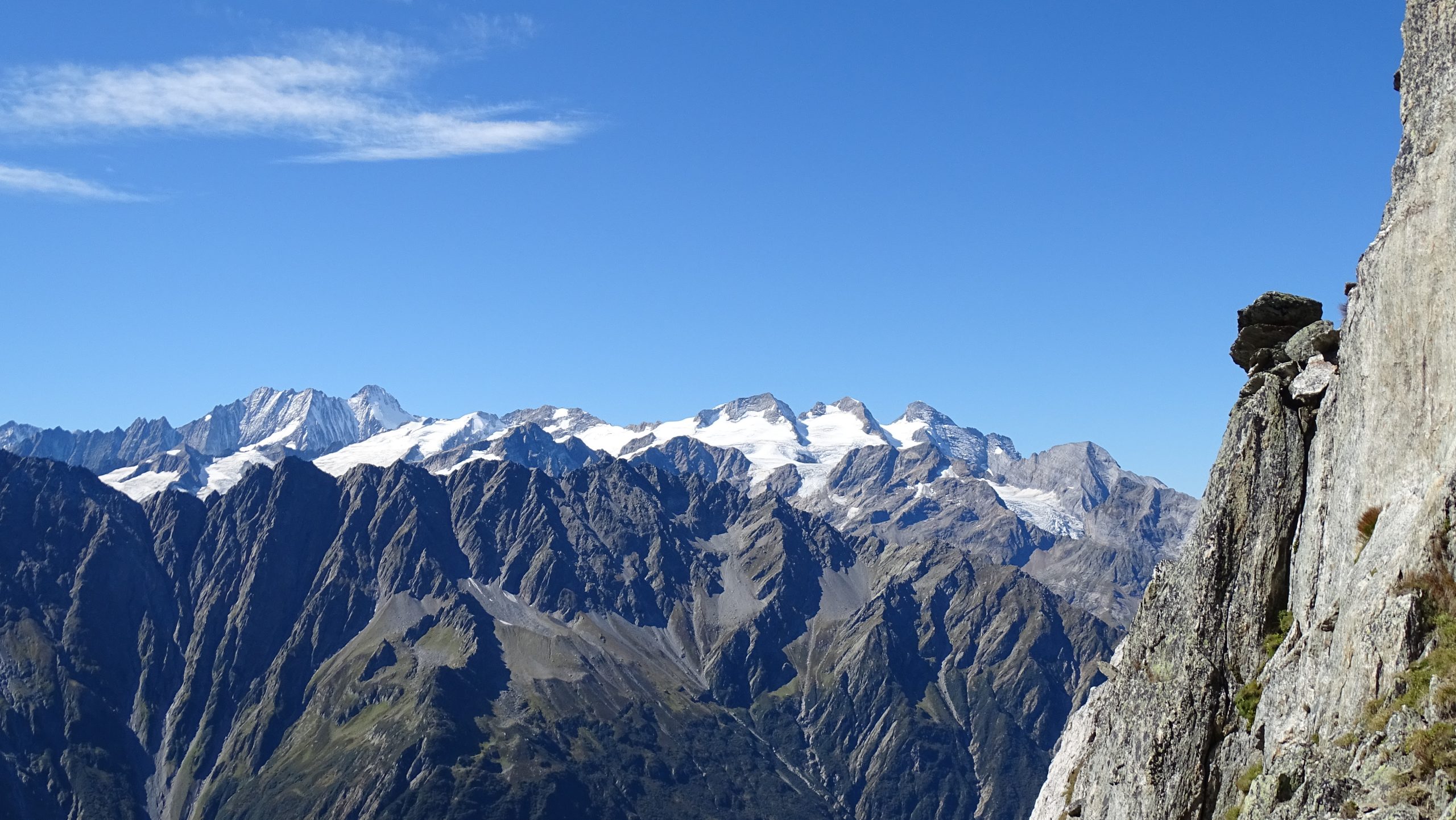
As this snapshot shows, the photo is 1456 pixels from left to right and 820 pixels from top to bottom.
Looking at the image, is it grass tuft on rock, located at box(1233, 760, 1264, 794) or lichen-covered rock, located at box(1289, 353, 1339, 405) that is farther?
lichen-covered rock, located at box(1289, 353, 1339, 405)

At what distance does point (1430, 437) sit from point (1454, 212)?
6324 mm

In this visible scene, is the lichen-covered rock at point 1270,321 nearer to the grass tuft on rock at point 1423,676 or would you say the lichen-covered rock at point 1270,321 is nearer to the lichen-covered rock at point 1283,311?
the lichen-covered rock at point 1283,311

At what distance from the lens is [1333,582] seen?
118ft

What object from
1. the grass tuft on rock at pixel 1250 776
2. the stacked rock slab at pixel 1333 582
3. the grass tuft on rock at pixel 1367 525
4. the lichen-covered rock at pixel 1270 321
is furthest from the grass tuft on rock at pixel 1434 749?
the lichen-covered rock at pixel 1270 321

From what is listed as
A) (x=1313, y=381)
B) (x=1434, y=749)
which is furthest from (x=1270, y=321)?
(x=1434, y=749)

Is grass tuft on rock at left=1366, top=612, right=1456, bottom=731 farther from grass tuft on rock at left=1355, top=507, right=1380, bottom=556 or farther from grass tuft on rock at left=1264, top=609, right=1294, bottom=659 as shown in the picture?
grass tuft on rock at left=1264, top=609, right=1294, bottom=659

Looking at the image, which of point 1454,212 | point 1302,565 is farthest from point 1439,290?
point 1302,565

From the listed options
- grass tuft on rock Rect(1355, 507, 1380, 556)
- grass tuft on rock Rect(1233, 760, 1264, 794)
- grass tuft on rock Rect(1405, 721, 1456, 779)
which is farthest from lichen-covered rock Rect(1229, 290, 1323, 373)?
grass tuft on rock Rect(1405, 721, 1456, 779)

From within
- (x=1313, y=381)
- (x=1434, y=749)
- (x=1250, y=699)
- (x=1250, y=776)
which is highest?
(x=1313, y=381)

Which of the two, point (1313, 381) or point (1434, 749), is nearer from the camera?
point (1434, 749)

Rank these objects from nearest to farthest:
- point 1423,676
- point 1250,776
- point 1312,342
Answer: point 1423,676 → point 1250,776 → point 1312,342

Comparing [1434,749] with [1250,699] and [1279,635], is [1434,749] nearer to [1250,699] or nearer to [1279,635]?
[1250,699]

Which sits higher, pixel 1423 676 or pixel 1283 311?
pixel 1283 311

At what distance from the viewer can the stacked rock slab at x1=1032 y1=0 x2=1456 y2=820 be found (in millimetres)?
30094
